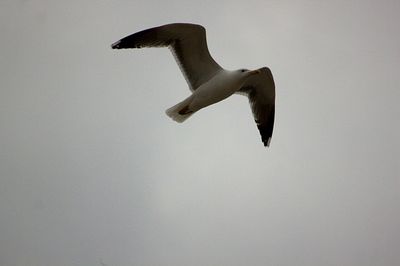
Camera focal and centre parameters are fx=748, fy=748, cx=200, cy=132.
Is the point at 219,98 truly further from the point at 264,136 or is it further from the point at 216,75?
the point at 264,136

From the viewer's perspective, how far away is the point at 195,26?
3916mm

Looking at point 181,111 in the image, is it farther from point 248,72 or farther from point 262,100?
point 262,100

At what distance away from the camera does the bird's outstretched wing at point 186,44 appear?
12.5 ft

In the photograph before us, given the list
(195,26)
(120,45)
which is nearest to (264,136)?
(195,26)

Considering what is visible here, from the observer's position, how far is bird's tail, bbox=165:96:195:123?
156 inches

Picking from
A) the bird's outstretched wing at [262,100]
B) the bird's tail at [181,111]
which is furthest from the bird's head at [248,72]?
the bird's tail at [181,111]

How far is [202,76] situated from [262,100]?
39 cm

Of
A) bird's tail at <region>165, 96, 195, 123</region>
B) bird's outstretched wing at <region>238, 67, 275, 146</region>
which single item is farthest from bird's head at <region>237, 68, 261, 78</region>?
bird's tail at <region>165, 96, 195, 123</region>

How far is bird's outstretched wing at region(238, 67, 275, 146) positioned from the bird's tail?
39 centimetres

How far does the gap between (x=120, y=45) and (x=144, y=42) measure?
14 centimetres

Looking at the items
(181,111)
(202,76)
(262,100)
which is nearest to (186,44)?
(202,76)

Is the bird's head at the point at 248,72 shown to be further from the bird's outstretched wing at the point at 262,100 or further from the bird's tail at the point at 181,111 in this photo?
the bird's tail at the point at 181,111

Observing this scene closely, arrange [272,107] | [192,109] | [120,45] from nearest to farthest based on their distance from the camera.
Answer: [120,45] < [192,109] < [272,107]

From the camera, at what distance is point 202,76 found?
416 centimetres
